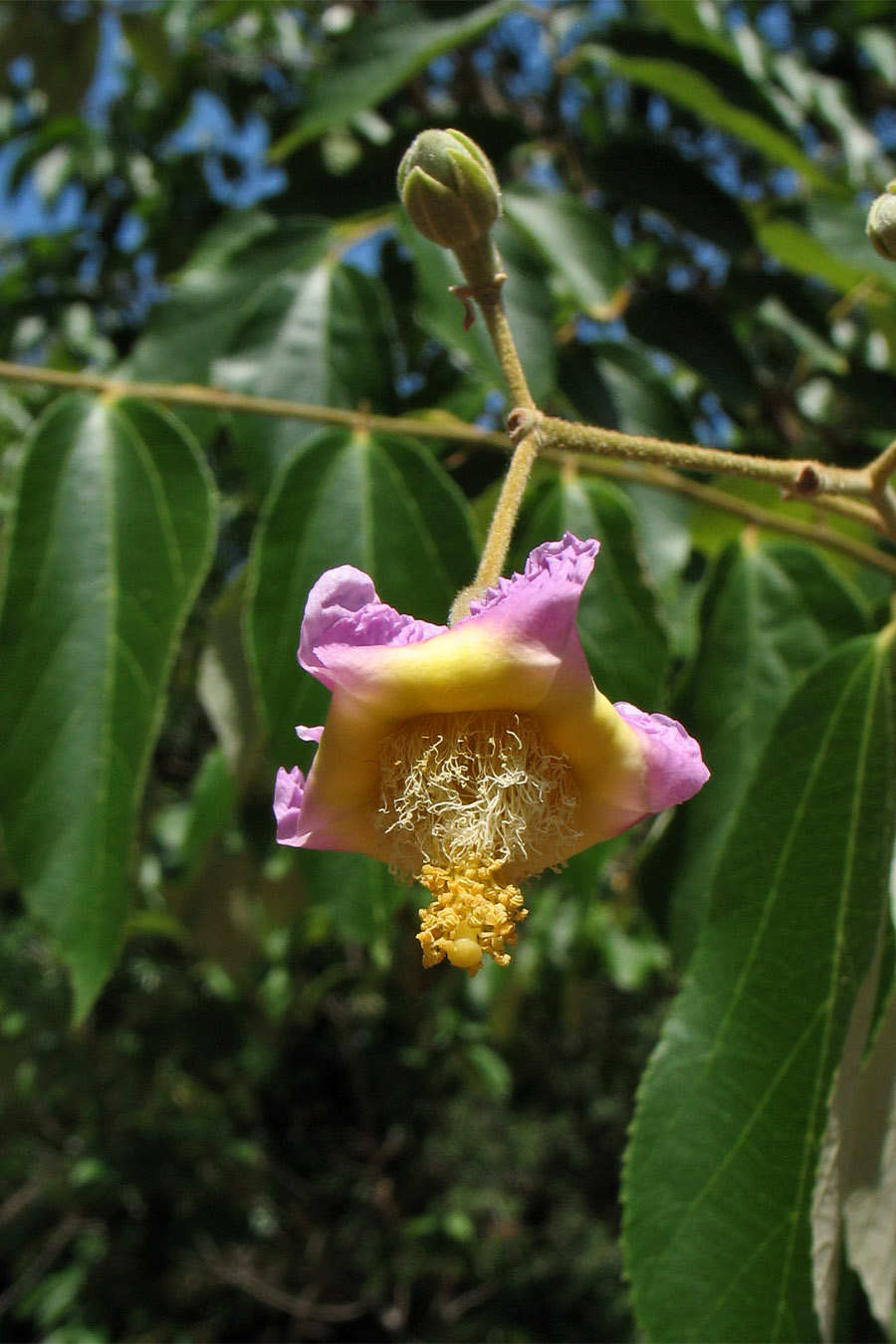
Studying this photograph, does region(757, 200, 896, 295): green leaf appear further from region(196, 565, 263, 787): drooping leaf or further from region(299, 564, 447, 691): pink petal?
region(299, 564, 447, 691): pink petal

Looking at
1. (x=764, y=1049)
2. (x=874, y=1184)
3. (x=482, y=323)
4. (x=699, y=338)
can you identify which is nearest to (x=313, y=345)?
(x=482, y=323)

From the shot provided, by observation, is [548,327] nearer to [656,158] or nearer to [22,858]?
[656,158]

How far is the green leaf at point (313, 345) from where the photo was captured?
1.53 metres

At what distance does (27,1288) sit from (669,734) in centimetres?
557

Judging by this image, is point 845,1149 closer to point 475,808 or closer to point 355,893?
point 475,808

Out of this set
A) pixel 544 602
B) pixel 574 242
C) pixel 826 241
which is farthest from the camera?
pixel 826 241

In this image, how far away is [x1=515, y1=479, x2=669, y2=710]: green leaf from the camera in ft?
4.17

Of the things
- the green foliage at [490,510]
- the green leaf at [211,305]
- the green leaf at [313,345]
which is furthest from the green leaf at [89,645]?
the green leaf at [211,305]

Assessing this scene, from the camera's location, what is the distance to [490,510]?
1533 millimetres

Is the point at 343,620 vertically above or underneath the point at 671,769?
above

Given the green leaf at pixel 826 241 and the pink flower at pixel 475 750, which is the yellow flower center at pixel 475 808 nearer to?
Answer: the pink flower at pixel 475 750

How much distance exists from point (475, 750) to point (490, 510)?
0.79 metres

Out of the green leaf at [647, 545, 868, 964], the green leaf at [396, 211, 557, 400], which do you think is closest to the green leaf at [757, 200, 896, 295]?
the green leaf at [396, 211, 557, 400]

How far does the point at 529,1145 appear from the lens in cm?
678
